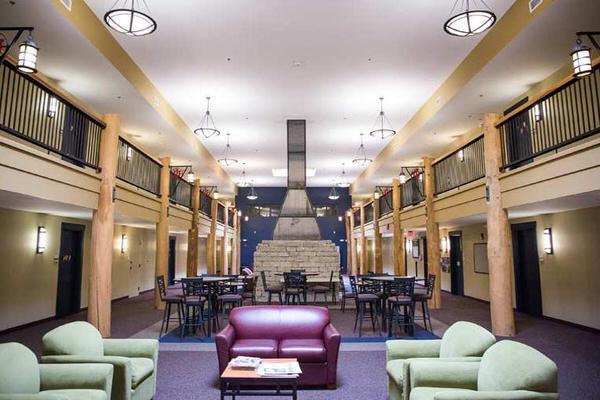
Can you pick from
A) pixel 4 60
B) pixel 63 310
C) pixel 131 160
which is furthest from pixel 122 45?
pixel 63 310

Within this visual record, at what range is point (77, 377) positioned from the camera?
323 centimetres

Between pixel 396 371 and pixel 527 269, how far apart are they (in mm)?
7679

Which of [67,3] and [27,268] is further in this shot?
[27,268]

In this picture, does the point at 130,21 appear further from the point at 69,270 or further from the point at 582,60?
the point at 69,270

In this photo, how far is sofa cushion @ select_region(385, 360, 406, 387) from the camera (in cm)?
362

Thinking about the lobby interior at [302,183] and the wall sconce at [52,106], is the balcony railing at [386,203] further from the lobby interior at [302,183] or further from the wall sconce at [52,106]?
the wall sconce at [52,106]

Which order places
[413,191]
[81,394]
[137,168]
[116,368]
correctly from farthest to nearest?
[413,191] → [137,168] → [116,368] → [81,394]

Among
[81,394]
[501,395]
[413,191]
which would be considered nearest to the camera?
[501,395]

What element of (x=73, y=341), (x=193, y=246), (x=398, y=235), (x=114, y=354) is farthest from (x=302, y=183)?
(x=73, y=341)

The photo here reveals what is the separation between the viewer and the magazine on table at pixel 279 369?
355 centimetres

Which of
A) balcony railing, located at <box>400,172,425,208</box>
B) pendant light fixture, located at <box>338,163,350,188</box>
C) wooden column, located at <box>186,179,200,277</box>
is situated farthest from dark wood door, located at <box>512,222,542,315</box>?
wooden column, located at <box>186,179,200,277</box>

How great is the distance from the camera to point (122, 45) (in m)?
7.03

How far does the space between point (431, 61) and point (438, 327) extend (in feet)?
16.4

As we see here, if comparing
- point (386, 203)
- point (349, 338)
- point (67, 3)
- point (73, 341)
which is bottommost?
point (349, 338)
